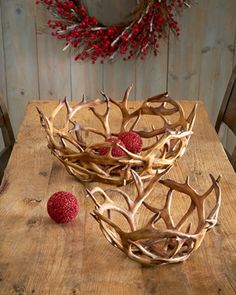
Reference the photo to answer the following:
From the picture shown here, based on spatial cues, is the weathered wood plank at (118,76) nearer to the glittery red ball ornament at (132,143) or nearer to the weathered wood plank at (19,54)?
the weathered wood plank at (19,54)

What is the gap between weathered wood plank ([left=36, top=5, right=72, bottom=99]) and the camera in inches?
110

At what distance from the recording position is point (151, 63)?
2.87 m

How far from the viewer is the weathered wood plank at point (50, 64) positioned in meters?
2.79

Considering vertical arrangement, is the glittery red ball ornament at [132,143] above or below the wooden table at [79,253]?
above

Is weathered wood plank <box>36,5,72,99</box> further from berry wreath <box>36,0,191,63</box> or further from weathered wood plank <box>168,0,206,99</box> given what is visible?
weathered wood plank <box>168,0,206,99</box>

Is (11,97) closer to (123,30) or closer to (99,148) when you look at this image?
(123,30)

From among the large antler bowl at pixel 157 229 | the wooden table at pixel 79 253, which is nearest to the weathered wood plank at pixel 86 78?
the wooden table at pixel 79 253

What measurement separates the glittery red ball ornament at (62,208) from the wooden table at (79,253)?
23 millimetres

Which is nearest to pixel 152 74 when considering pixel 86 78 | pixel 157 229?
pixel 86 78

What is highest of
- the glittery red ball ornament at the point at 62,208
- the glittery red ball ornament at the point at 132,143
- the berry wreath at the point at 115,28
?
the berry wreath at the point at 115,28

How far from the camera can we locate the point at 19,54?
2850 mm

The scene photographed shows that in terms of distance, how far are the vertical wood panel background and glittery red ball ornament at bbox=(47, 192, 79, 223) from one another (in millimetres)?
1625

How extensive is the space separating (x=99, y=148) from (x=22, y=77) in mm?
1526

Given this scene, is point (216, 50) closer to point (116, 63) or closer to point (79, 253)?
point (116, 63)
